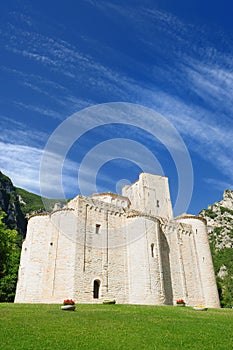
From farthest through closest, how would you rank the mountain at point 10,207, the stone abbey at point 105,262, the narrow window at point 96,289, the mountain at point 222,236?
1. the mountain at point 10,207
2. the mountain at point 222,236
3. the narrow window at point 96,289
4. the stone abbey at point 105,262

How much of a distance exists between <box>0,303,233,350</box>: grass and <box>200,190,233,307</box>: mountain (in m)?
53.3

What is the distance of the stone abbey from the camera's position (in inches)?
1113

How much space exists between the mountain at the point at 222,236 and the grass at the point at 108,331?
2100 inches

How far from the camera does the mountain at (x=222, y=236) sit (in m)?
78.4

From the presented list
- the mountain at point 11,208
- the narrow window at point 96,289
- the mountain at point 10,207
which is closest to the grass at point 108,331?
the narrow window at point 96,289

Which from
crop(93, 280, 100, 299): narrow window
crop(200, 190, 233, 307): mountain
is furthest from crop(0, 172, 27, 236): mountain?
crop(93, 280, 100, 299): narrow window

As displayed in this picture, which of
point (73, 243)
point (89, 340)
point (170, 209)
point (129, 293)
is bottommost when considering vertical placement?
point (89, 340)

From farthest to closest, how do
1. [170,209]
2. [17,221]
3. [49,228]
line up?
[17,221] < [170,209] < [49,228]

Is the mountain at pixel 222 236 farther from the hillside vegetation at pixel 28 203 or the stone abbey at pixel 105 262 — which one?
the hillside vegetation at pixel 28 203

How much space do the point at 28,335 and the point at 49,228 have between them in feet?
66.5

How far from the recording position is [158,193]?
2393 inches

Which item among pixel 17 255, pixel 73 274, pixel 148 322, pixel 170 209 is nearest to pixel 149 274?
pixel 73 274

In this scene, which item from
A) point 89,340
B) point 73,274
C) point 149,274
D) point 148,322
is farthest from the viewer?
point 149,274

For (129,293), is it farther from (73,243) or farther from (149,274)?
(73,243)
